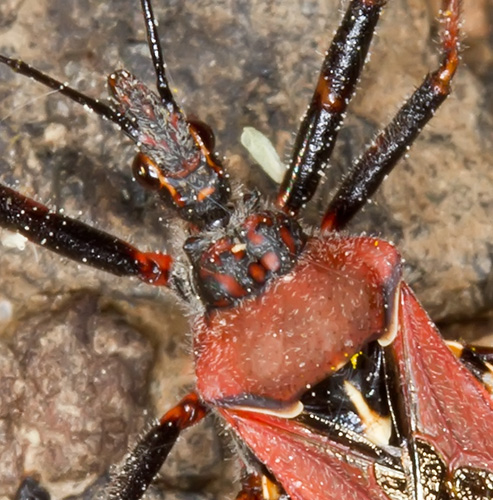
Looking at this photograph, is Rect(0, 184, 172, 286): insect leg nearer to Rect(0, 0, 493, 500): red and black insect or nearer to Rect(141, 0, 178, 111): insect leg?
Rect(0, 0, 493, 500): red and black insect

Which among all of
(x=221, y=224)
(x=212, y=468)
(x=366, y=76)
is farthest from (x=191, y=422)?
(x=366, y=76)

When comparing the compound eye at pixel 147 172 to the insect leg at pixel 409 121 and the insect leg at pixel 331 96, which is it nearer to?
the insect leg at pixel 331 96

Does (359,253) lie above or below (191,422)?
above

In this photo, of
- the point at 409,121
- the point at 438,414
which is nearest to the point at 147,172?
the point at 409,121

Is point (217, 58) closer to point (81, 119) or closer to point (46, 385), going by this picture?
point (81, 119)

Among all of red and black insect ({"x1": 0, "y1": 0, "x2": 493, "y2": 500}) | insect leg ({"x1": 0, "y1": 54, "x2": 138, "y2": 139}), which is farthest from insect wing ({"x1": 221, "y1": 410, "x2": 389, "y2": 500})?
insect leg ({"x1": 0, "y1": 54, "x2": 138, "y2": 139})

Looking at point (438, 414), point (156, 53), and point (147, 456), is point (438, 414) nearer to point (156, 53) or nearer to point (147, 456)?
point (147, 456)
